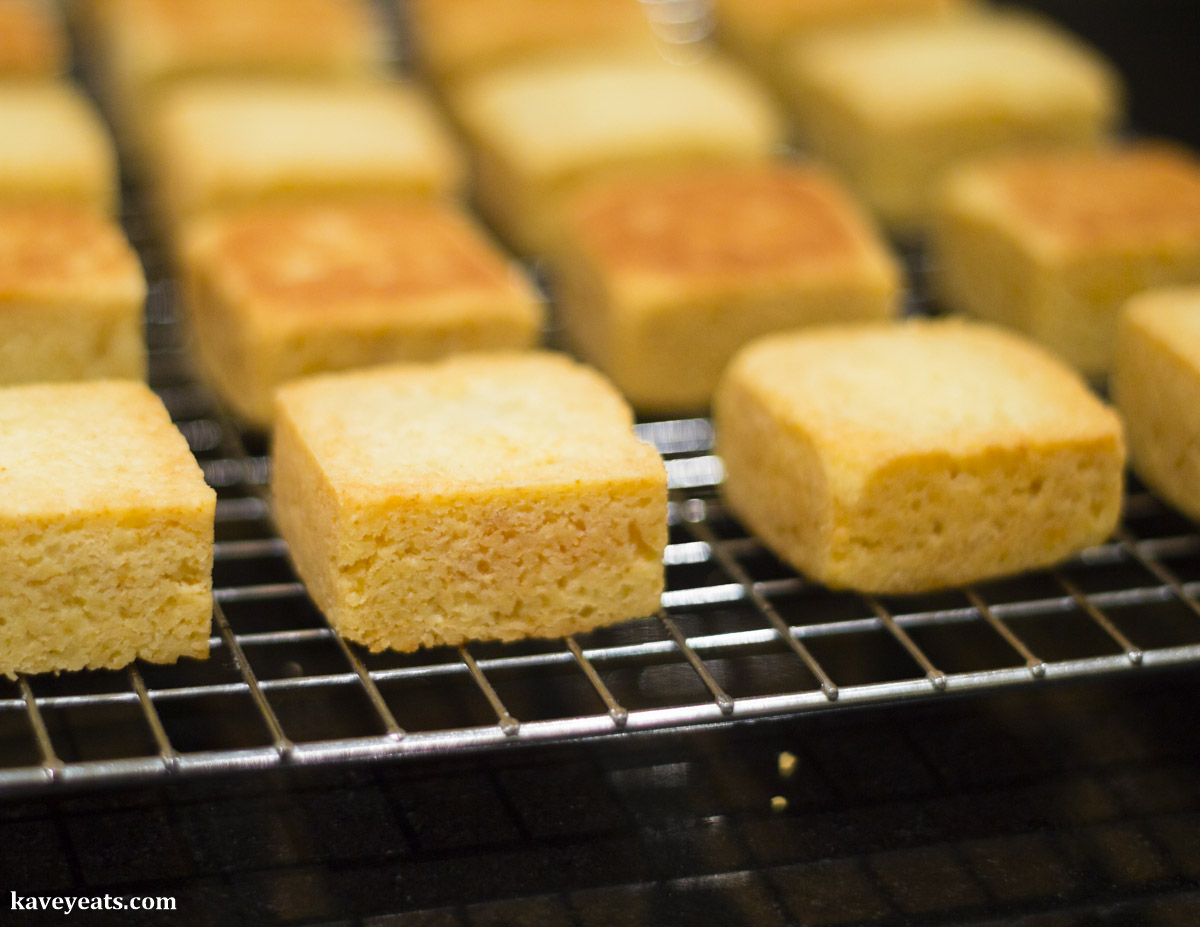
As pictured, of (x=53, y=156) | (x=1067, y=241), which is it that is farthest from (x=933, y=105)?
(x=53, y=156)

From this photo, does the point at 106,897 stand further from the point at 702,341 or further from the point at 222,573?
the point at 702,341

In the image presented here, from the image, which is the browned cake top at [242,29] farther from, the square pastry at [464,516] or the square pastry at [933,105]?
the square pastry at [464,516]

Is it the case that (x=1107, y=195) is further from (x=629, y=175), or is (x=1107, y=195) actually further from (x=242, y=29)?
(x=242, y=29)

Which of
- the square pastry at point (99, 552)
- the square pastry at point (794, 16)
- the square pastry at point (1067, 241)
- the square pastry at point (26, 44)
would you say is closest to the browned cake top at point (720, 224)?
the square pastry at point (1067, 241)

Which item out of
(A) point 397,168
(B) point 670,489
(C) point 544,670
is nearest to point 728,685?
(C) point 544,670

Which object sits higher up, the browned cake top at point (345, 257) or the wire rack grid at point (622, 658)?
the browned cake top at point (345, 257)

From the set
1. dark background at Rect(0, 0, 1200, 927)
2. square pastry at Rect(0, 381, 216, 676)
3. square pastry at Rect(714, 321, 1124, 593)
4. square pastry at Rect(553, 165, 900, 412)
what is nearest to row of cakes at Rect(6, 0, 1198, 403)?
square pastry at Rect(553, 165, 900, 412)
